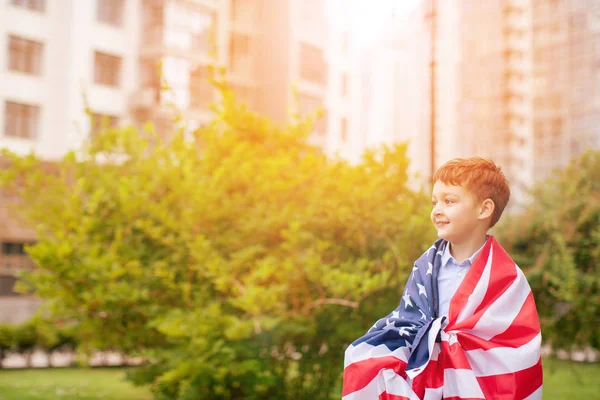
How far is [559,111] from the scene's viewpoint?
160 ft

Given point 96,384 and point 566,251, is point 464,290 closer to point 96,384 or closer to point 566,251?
point 566,251

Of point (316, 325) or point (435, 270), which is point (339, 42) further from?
point (435, 270)

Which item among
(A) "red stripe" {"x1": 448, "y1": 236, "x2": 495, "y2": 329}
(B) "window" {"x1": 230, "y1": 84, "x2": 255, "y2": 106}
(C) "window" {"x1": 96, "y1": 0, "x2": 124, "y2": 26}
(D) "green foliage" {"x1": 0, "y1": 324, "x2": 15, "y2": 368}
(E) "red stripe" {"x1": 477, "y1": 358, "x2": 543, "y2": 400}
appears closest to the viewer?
(E) "red stripe" {"x1": 477, "y1": 358, "x2": 543, "y2": 400}

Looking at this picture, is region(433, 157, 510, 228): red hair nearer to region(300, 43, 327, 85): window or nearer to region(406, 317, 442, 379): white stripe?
region(406, 317, 442, 379): white stripe

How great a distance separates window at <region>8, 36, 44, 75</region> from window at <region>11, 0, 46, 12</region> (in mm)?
1185

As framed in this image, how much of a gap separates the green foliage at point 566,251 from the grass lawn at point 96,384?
51cm

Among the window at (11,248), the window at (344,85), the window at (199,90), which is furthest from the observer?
the window at (344,85)

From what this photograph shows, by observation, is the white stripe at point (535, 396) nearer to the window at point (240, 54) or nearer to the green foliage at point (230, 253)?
the green foliage at point (230, 253)

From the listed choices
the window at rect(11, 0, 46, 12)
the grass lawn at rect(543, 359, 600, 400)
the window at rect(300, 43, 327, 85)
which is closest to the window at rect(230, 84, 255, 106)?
the window at rect(300, 43, 327, 85)

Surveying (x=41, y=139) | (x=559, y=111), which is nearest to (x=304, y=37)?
(x=41, y=139)

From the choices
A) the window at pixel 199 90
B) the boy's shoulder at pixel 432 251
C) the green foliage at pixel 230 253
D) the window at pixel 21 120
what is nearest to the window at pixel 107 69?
the window at pixel 21 120

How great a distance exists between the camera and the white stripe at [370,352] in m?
2.66

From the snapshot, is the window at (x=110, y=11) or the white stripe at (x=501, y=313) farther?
the window at (x=110, y=11)

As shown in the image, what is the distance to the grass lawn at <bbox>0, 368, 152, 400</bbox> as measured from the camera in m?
9.57
